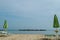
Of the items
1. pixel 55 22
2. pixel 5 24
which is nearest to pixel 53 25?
pixel 55 22

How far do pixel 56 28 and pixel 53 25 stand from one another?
22.6 inches

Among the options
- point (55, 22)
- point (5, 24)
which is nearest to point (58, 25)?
point (55, 22)

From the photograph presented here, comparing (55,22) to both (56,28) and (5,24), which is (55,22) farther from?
(5,24)

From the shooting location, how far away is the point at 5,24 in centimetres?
2045

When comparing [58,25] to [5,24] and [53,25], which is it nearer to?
[53,25]

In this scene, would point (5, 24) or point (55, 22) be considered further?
point (5, 24)

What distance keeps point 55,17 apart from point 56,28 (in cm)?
101

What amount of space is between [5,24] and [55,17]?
10.4 metres

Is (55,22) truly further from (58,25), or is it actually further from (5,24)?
(5,24)

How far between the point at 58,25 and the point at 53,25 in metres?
0.34

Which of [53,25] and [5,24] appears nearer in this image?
[53,25]

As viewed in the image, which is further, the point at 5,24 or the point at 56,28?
the point at 5,24

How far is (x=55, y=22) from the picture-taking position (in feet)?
37.0

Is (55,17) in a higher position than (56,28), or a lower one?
higher
